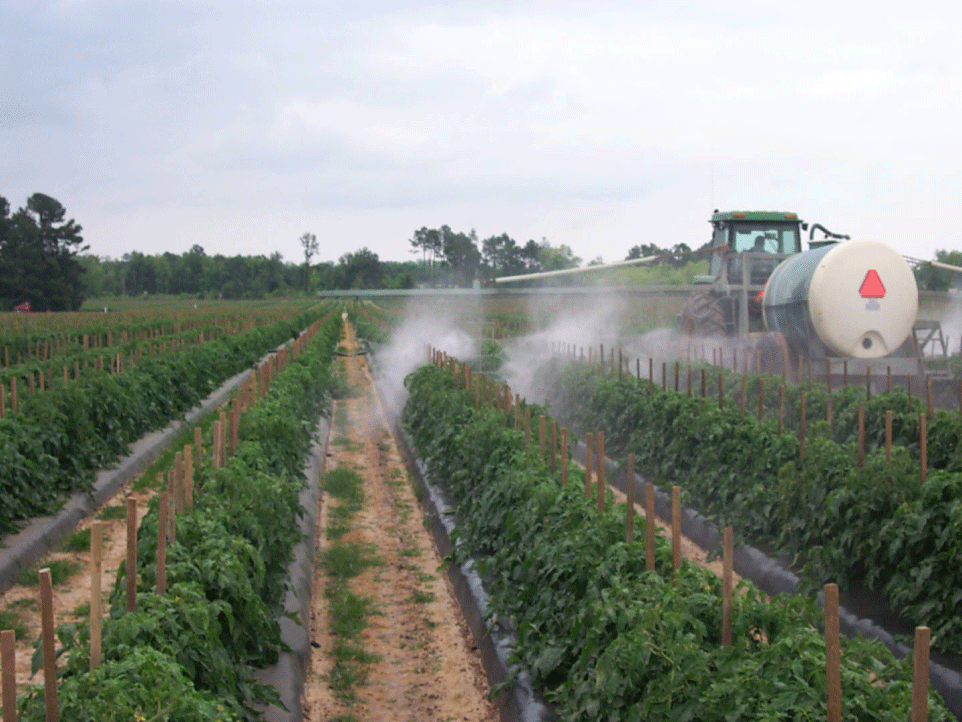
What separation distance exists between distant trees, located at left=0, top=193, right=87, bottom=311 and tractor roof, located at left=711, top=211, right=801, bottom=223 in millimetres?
59929

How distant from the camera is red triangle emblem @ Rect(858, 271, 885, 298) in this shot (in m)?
13.0

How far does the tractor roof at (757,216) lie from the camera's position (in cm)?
1730

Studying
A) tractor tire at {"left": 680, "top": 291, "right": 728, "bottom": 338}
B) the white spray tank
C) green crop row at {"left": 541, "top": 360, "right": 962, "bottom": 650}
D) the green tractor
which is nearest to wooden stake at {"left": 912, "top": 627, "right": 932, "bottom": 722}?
green crop row at {"left": 541, "top": 360, "right": 962, "bottom": 650}

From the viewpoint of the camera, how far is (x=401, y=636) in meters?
6.64

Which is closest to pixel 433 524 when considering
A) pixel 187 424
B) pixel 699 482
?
pixel 699 482

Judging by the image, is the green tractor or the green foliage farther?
the green tractor

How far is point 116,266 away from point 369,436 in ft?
483

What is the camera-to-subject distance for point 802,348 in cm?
1391

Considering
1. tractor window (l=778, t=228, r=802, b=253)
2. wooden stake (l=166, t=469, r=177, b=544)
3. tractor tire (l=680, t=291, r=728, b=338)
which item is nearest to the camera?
wooden stake (l=166, t=469, r=177, b=544)

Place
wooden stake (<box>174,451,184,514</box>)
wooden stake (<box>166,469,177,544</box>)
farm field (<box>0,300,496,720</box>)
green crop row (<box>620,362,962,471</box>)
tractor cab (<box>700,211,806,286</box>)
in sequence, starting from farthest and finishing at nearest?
tractor cab (<box>700,211,806,286</box>) < green crop row (<box>620,362,962,471</box>) < wooden stake (<box>174,451,184,514</box>) < wooden stake (<box>166,469,177,544</box>) < farm field (<box>0,300,496,720</box>)

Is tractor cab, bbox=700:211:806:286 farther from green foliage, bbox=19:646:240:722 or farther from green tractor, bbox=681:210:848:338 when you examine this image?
green foliage, bbox=19:646:240:722

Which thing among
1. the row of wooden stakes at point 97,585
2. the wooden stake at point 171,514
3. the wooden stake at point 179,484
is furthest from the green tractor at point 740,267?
the wooden stake at point 171,514

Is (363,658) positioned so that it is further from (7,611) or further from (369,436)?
(369,436)

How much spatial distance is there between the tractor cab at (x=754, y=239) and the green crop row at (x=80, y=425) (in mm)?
10172
